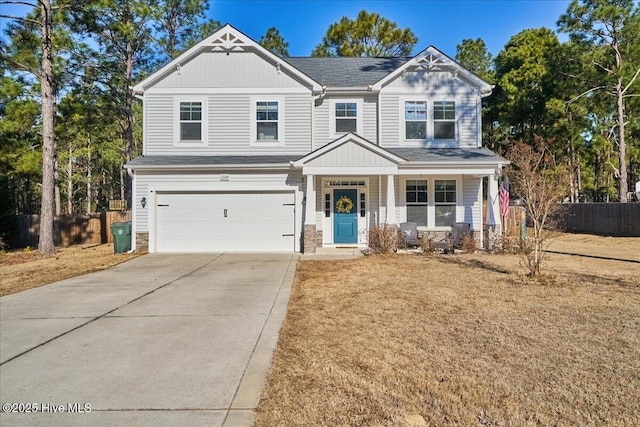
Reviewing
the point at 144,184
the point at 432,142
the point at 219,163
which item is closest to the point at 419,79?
the point at 432,142

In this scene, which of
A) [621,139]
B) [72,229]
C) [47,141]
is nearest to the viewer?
[47,141]

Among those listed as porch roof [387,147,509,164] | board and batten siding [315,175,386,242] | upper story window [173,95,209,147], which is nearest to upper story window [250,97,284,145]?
upper story window [173,95,209,147]

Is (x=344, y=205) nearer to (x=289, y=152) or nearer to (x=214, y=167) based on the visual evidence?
(x=289, y=152)

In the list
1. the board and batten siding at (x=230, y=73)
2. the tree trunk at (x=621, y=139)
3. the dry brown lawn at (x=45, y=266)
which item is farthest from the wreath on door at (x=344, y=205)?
the tree trunk at (x=621, y=139)

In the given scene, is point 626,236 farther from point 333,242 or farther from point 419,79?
point 333,242

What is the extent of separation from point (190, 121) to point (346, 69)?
6693 mm

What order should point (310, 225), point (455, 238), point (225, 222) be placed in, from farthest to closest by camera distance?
point (225, 222) < point (455, 238) < point (310, 225)

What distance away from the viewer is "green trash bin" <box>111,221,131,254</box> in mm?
13344

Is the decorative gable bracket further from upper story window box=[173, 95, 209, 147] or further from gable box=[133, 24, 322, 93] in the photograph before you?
upper story window box=[173, 95, 209, 147]

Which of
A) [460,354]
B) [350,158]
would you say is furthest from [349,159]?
[460,354]

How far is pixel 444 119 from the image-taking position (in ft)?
47.4

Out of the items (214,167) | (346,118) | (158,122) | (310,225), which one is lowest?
(310,225)

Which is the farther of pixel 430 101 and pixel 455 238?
pixel 430 101

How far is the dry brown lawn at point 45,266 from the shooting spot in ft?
29.5
